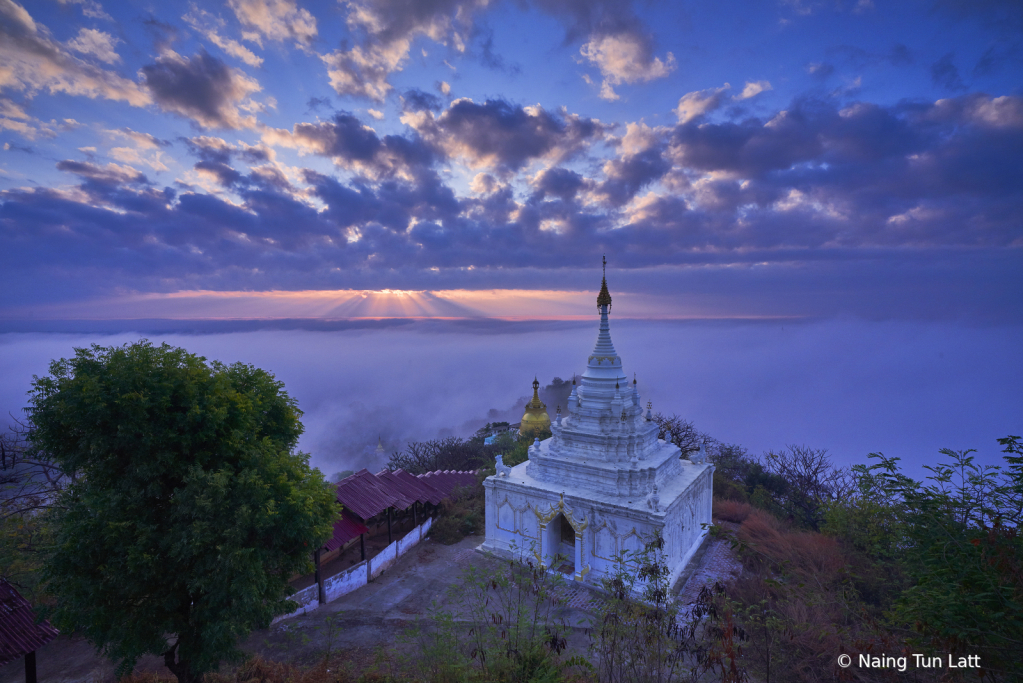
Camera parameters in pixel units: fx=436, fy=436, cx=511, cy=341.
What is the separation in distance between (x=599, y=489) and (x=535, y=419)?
1822 cm

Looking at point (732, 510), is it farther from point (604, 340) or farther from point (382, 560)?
point (382, 560)

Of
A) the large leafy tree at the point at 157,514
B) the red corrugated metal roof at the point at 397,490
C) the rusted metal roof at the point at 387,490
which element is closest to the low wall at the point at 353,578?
the red corrugated metal roof at the point at 397,490

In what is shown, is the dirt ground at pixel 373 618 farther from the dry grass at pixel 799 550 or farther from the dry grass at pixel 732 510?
the dry grass at pixel 732 510

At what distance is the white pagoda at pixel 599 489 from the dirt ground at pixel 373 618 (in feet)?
3.80

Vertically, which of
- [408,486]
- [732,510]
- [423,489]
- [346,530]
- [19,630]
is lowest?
[732,510]

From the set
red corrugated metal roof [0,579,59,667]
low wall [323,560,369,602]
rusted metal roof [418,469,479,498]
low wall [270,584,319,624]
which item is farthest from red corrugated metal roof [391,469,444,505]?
red corrugated metal roof [0,579,59,667]

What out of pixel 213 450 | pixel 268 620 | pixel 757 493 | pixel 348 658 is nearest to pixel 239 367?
pixel 213 450

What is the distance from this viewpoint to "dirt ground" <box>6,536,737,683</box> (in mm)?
12516

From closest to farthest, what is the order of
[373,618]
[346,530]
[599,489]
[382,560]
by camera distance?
[373,618] → [346,530] → [599,489] → [382,560]

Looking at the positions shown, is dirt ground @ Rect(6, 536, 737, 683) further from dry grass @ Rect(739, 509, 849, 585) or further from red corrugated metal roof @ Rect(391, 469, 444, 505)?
red corrugated metal roof @ Rect(391, 469, 444, 505)

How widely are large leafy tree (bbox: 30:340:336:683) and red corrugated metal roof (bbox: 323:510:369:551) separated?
20.9 feet

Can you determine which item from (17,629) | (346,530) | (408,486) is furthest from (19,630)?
(408,486)

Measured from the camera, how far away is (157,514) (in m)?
9.57

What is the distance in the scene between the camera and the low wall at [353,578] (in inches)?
599
